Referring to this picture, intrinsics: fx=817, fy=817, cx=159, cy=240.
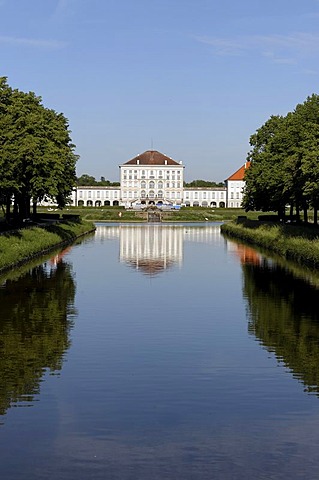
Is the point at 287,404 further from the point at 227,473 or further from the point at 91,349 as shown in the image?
the point at 91,349

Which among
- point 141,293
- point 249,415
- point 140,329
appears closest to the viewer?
point 249,415

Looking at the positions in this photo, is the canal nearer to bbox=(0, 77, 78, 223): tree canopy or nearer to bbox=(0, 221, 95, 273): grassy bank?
bbox=(0, 221, 95, 273): grassy bank

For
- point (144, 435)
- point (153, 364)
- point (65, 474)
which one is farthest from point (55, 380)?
point (65, 474)

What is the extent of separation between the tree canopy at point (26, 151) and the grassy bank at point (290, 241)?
15.6 m

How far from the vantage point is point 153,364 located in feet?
54.0

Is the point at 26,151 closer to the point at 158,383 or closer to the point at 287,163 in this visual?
the point at 287,163

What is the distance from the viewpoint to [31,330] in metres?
20.5

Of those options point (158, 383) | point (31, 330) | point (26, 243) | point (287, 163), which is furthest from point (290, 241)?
point (158, 383)

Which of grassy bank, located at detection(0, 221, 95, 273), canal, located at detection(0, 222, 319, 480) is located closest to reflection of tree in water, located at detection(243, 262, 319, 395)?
canal, located at detection(0, 222, 319, 480)

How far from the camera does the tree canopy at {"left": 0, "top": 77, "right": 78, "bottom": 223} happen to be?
43812 mm

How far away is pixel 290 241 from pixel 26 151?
682 inches

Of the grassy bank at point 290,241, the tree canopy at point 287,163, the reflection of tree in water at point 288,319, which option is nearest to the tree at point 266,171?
the tree canopy at point 287,163

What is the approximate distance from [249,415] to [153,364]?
420 cm

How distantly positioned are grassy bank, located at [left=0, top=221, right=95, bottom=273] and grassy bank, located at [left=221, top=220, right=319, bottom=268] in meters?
14.9
